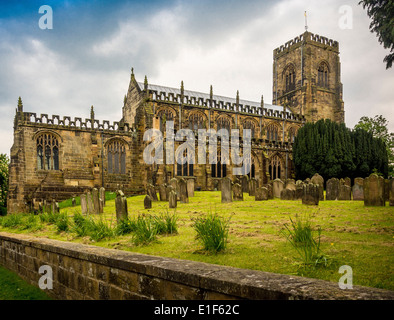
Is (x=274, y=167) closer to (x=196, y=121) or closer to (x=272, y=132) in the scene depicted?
(x=272, y=132)

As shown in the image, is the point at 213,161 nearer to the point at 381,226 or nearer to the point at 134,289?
the point at 381,226

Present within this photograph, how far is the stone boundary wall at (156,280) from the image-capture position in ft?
8.49

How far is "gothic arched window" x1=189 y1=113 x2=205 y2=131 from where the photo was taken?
32.6m

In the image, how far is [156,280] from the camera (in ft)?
12.0

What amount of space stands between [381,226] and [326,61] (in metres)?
40.1

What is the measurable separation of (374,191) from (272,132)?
28031mm

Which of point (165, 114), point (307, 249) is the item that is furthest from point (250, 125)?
point (307, 249)

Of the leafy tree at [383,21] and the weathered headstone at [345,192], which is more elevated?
the leafy tree at [383,21]

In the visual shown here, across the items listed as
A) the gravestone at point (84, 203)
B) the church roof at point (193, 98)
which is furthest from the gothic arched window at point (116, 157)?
the gravestone at point (84, 203)

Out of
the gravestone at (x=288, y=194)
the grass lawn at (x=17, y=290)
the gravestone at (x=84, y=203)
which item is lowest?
the grass lawn at (x=17, y=290)

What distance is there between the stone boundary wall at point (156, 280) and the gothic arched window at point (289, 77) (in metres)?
40.5

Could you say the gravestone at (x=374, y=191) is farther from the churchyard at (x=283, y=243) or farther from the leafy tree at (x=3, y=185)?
the leafy tree at (x=3, y=185)

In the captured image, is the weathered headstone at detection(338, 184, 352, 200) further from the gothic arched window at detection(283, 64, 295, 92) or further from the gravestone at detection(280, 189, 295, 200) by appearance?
the gothic arched window at detection(283, 64, 295, 92)
